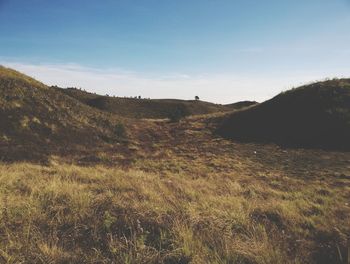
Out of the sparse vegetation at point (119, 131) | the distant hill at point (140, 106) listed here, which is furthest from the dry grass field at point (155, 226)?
the distant hill at point (140, 106)

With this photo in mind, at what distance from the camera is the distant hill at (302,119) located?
2580 centimetres

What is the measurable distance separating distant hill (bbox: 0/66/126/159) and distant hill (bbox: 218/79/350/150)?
1335 cm

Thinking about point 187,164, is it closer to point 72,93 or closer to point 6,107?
point 6,107

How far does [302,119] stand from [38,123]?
2348 cm

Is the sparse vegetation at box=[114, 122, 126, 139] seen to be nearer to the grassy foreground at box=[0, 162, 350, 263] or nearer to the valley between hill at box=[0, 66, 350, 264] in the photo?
the valley between hill at box=[0, 66, 350, 264]

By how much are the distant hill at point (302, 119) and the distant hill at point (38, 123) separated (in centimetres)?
1335

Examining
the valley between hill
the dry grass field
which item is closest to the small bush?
the valley between hill

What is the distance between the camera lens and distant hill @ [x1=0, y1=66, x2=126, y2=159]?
1966cm

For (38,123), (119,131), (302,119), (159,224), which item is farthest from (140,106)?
(159,224)

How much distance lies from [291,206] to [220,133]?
1007 inches

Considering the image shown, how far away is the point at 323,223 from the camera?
6.13 metres

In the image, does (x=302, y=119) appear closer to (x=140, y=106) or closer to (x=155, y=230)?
(x=155, y=230)

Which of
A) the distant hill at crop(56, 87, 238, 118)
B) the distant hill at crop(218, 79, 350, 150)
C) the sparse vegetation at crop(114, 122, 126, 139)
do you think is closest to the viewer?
the distant hill at crop(218, 79, 350, 150)

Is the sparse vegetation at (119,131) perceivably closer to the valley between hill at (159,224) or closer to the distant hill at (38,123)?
the distant hill at (38,123)
